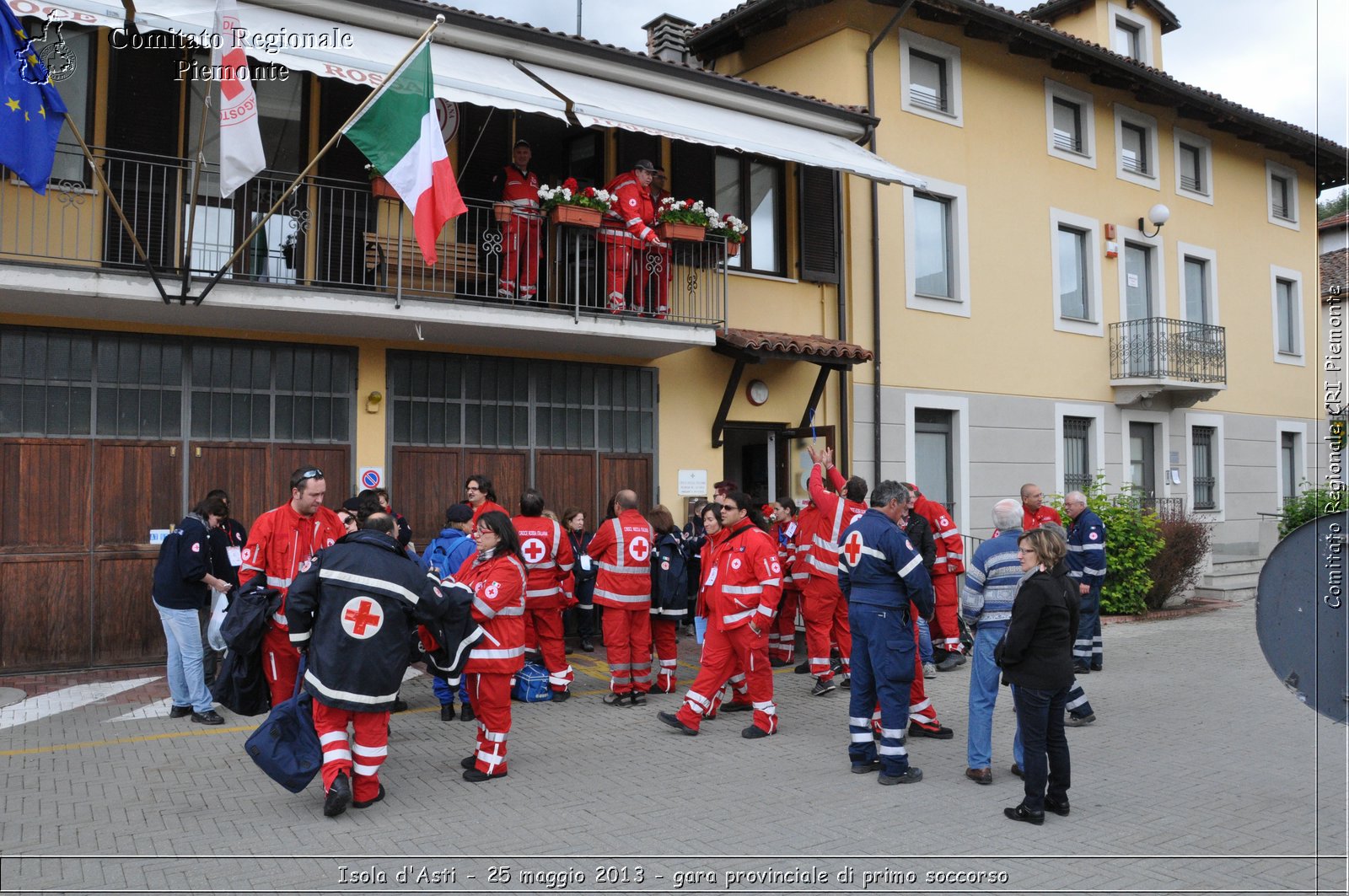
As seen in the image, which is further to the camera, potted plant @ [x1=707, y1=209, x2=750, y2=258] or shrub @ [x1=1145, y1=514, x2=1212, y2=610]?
shrub @ [x1=1145, y1=514, x2=1212, y2=610]

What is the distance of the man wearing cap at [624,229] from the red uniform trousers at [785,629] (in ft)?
13.0

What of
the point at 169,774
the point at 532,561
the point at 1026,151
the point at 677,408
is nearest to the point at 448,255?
the point at 677,408

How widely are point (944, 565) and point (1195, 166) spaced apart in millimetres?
14895

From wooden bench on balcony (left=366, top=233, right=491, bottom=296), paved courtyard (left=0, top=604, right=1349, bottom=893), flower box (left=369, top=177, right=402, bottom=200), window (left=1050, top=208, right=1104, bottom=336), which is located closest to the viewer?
paved courtyard (left=0, top=604, right=1349, bottom=893)

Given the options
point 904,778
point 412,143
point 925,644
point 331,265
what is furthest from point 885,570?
point 331,265

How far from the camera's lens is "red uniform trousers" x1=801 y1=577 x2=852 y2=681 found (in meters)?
9.12

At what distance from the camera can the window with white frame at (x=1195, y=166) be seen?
20.3m

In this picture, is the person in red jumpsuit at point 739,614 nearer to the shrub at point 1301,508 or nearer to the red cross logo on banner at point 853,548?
the red cross logo on banner at point 853,548

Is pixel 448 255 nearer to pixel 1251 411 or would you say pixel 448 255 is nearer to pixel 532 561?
pixel 532 561

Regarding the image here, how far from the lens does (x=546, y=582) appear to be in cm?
886

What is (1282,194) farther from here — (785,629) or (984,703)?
(984,703)

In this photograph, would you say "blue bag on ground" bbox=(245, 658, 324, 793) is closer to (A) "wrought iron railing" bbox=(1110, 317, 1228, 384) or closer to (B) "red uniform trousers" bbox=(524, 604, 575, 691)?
(B) "red uniform trousers" bbox=(524, 604, 575, 691)

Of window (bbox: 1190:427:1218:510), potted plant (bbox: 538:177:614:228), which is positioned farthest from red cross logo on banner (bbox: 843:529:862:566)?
window (bbox: 1190:427:1218:510)

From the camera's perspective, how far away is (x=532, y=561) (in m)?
8.77
